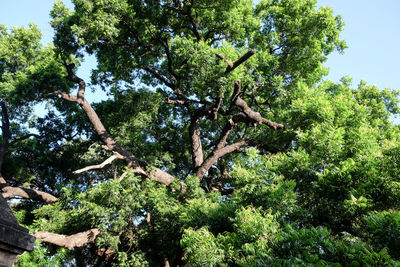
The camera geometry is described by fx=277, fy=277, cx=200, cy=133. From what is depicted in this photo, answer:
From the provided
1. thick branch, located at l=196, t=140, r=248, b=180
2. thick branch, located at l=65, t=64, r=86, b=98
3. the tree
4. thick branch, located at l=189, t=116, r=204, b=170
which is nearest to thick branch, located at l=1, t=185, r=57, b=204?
the tree

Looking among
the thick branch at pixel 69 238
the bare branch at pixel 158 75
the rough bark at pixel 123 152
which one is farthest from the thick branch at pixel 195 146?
the thick branch at pixel 69 238

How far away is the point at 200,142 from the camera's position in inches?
483

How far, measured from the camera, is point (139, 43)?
40.0 feet

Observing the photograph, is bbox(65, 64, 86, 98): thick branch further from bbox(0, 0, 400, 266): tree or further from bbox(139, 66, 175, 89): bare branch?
bbox(139, 66, 175, 89): bare branch

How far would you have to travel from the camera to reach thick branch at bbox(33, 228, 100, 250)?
28.1 ft

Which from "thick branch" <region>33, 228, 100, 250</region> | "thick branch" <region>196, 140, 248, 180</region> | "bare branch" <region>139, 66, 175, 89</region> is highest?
"bare branch" <region>139, 66, 175, 89</region>

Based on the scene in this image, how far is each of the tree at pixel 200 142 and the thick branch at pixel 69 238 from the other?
42 mm

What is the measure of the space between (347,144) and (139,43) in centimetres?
917

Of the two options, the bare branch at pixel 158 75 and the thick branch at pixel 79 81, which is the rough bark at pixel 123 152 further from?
the bare branch at pixel 158 75

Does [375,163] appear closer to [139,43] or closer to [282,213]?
[282,213]

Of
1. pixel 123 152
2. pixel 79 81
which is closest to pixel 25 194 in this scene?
pixel 123 152

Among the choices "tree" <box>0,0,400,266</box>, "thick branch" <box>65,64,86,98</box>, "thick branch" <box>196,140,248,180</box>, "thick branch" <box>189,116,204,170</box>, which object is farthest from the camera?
"thick branch" <box>65,64,86,98</box>

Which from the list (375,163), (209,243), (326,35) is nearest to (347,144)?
(375,163)

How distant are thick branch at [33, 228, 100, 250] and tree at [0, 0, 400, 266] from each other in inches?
1.6
